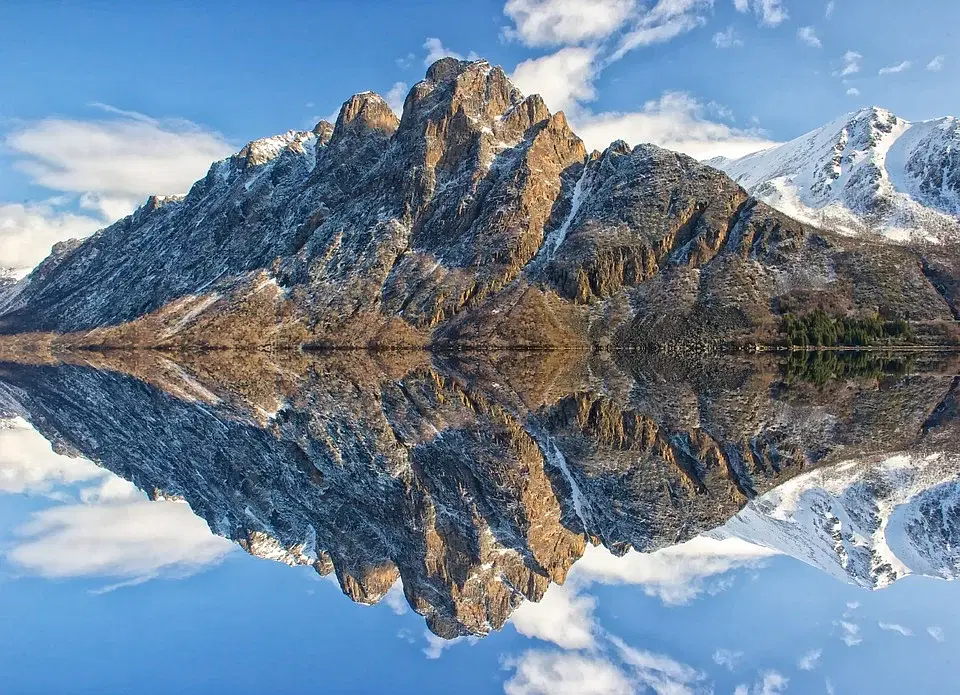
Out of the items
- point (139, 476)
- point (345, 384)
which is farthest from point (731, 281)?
point (139, 476)

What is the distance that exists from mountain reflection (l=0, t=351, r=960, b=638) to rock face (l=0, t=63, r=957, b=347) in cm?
7254

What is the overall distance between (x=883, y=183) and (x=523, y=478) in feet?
553

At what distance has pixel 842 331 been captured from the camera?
121500 mm

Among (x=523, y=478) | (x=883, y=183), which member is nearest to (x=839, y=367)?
(x=523, y=478)

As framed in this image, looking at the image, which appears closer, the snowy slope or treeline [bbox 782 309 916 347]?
the snowy slope

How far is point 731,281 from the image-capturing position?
128m

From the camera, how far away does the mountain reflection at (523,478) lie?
37.2m

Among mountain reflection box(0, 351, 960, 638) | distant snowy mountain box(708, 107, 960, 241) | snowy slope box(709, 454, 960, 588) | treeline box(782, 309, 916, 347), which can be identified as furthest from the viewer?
distant snowy mountain box(708, 107, 960, 241)

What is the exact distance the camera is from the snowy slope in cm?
3578

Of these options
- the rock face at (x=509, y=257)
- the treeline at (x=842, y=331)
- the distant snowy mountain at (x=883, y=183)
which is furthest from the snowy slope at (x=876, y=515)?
the distant snowy mountain at (x=883, y=183)

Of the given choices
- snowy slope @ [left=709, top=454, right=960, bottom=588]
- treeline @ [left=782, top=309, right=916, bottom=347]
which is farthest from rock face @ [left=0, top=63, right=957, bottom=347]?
snowy slope @ [left=709, top=454, right=960, bottom=588]

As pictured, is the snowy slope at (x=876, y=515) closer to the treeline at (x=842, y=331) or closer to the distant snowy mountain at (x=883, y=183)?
the treeline at (x=842, y=331)

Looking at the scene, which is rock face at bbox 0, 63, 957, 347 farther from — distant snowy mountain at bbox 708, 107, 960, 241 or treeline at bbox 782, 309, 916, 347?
distant snowy mountain at bbox 708, 107, 960, 241

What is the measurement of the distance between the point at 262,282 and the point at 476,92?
78.6 m
